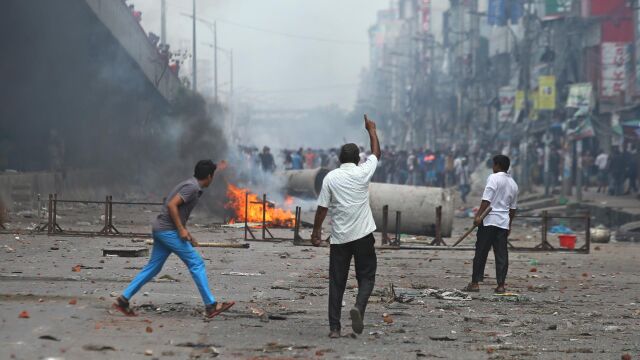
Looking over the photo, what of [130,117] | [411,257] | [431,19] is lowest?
[411,257]

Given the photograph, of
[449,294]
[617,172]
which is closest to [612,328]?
[449,294]

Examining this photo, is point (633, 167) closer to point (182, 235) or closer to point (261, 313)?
point (261, 313)

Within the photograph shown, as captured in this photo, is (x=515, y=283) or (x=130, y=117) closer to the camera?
(x=515, y=283)

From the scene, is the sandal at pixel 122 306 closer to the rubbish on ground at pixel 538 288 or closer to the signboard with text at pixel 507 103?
the rubbish on ground at pixel 538 288

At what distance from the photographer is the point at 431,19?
11950 cm

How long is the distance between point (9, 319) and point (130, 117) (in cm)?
3249

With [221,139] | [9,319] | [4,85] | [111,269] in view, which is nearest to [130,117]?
[221,139]

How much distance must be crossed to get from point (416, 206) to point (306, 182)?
1166 cm

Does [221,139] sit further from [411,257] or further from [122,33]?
[411,257]

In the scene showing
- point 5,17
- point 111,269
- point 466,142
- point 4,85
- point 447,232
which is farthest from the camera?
point 466,142

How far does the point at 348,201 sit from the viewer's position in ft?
27.9

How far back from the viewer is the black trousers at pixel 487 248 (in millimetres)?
11781

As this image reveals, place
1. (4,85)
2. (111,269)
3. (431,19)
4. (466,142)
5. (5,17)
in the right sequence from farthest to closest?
1. (431,19)
2. (466,142)
3. (4,85)
4. (5,17)
5. (111,269)

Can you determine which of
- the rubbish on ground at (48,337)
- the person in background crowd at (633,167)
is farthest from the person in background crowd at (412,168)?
the rubbish on ground at (48,337)
